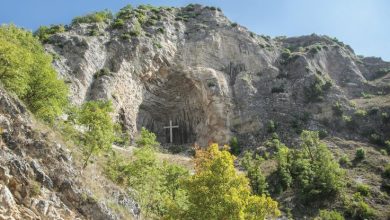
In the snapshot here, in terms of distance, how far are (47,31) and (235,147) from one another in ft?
107

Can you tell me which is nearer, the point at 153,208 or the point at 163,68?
the point at 153,208

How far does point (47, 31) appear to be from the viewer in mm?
69000

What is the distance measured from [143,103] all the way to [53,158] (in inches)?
1729

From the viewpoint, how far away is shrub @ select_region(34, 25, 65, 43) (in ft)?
210

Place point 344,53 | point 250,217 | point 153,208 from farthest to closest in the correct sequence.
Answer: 1. point 344,53
2. point 153,208
3. point 250,217

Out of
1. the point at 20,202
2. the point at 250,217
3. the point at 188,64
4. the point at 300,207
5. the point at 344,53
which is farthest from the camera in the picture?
the point at 344,53

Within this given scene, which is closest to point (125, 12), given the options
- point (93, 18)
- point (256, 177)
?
point (93, 18)

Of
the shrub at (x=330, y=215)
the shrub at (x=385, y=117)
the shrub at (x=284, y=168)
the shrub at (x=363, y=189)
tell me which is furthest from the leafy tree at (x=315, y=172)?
the shrub at (x=385, y=117)

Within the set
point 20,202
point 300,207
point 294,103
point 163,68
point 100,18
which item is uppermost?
point 100,18

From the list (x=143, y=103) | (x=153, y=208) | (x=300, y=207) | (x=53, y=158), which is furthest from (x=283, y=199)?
(x=53, y=158)

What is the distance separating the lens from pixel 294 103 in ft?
229

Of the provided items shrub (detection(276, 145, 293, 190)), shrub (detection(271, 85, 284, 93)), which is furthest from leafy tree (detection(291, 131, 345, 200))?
shrub (detection(271, 85, 284, 93))

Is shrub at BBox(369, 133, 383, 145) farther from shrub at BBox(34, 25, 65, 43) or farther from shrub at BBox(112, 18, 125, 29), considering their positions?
shrub at BBox(34, 25, 65, 43)

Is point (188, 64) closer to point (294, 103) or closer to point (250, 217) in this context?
point (294, 103)
